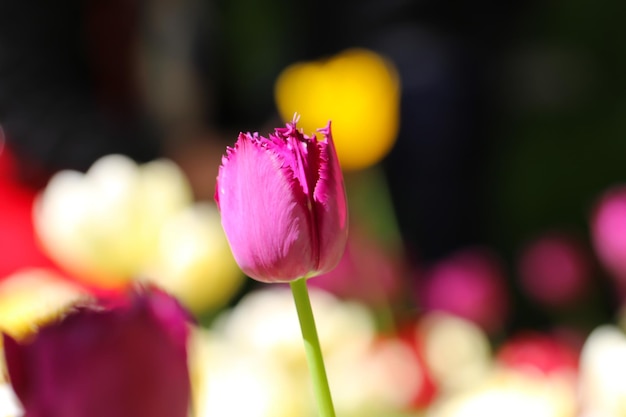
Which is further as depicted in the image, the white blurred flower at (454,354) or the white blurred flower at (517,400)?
the white blurred flower at (454,354)

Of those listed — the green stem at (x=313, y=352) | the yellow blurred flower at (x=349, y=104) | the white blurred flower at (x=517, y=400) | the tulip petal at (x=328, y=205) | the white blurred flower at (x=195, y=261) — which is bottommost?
the white blurred flower at (x=517, y=400)

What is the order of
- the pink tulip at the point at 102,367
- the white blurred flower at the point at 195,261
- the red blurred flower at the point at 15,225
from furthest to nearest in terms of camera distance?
the red blurred flower at the point at 15,225
the white blurred flower at the point at 195,261
the pink tulip at the point at 102,367

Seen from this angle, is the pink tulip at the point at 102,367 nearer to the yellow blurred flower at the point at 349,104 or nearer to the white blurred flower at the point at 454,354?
the white blurred flower at the point at 454,354

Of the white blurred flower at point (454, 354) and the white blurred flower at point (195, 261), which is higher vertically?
the white blurred flower at point (195, 261)

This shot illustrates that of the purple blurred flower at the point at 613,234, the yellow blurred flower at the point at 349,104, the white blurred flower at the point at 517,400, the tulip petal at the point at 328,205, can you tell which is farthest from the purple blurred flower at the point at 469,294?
the tulip petal at the point at 328,205

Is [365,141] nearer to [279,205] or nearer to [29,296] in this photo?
[29,296]

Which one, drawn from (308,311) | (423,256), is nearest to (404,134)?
(423,256)

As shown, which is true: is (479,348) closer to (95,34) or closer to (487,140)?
(95,34)
